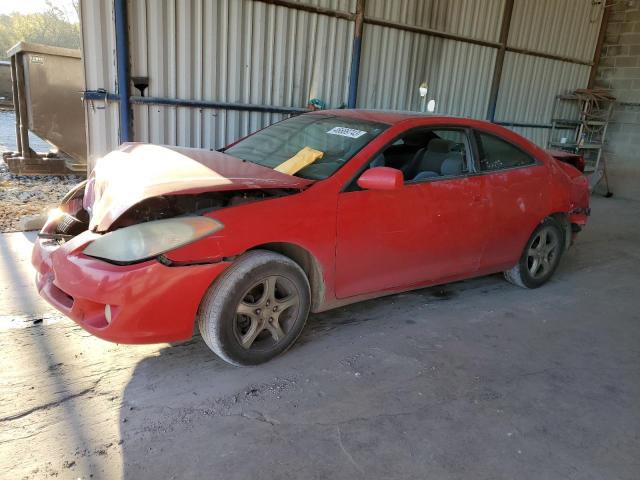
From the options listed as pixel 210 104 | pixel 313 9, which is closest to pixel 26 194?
pixel 210 104

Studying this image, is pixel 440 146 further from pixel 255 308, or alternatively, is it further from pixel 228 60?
pixel 228 60

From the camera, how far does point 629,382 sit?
10.6 ft

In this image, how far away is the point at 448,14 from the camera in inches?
332

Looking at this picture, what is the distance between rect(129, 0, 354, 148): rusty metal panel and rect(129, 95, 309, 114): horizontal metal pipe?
8 cm

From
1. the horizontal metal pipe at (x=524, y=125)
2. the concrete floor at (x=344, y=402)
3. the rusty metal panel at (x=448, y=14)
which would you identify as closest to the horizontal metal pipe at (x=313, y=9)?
the rusty metal panel at (x=448, y=14)

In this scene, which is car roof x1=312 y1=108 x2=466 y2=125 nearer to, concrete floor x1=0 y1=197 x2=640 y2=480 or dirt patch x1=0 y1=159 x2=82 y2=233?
concrete floor x1=0 y1=197 x2=640 y2=480

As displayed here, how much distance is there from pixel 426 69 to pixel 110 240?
7149mm

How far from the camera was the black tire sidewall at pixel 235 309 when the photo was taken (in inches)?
109

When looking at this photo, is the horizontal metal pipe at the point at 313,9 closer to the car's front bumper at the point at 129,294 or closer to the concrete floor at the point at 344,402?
the concrete floor at the point at 344,402

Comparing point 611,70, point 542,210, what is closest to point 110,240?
point 542,210

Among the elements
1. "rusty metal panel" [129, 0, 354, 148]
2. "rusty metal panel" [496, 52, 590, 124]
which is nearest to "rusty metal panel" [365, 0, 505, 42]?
"rusty metal panel" [129, 0, 354, 148]

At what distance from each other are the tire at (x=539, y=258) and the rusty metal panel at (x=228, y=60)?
12.9 ft

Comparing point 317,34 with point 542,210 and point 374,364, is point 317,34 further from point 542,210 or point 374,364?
point 374,364

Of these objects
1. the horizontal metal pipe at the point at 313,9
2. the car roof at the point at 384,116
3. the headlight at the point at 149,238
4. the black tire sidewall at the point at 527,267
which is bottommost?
the black tire sidewall at the point at 527,267
